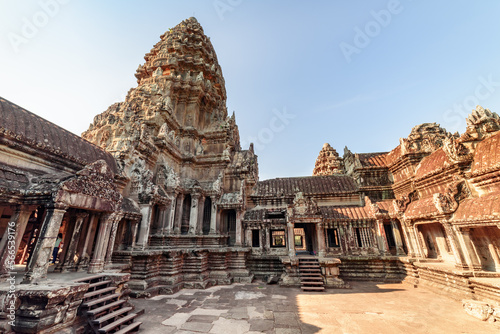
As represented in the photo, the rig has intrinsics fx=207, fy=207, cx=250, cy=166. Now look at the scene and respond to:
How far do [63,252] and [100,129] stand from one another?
9.18m

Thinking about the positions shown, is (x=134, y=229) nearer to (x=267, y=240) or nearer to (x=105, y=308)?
(x=105, y=308)

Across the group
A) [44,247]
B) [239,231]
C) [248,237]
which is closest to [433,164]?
[248,237]

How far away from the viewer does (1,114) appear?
6574 mm

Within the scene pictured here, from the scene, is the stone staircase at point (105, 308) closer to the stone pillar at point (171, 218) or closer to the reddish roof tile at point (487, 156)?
the stone pillar at point (171, 218)

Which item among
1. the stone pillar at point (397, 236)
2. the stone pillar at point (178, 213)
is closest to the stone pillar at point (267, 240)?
the stone pillar at point (178, 213)

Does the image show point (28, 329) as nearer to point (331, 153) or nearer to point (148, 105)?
point (148, 105)

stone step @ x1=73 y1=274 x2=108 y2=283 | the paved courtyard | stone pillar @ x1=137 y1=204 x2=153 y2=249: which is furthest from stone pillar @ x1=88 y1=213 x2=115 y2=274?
stone pillar @ x1=137 y1=204 x2=153 y2=249

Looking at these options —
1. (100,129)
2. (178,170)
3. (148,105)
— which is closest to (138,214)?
(178,170)

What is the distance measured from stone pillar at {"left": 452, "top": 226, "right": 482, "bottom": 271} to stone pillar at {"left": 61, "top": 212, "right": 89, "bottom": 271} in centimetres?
1552

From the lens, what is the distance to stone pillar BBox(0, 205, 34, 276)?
5.34 metres

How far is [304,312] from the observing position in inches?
283

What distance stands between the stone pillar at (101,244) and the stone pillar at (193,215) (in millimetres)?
6527

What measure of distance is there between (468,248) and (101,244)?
48.1 feet

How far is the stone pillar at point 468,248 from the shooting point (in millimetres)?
8769
